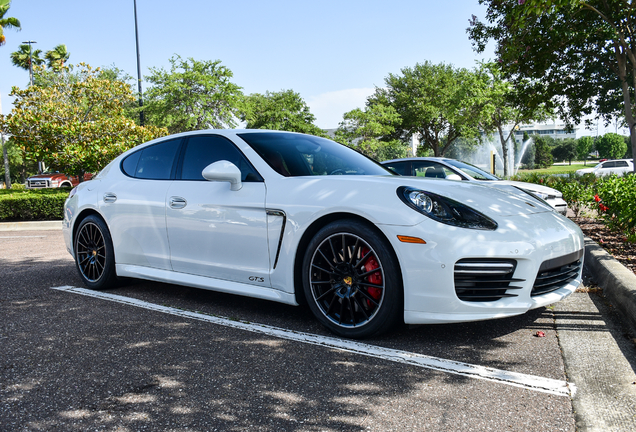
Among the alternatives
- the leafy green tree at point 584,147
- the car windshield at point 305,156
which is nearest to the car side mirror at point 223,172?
the car windshield at point 305,156

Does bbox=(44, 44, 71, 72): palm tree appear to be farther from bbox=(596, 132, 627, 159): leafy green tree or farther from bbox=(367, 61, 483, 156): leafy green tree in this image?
bbox=(596, 132, 627, 159): leafy green tree

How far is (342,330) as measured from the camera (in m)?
3.47

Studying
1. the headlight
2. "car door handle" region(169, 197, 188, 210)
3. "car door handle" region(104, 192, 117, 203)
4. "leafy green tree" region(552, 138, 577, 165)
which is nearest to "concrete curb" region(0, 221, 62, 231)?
"car door handle" region(104, 192, 117, 203)

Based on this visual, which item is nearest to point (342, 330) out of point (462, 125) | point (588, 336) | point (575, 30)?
point (588, 336)

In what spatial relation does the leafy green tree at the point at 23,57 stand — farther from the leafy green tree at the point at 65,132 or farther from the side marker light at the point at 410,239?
the side marker light at the point at 410,239

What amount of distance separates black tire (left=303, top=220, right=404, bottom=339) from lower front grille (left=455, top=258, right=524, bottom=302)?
0.37m

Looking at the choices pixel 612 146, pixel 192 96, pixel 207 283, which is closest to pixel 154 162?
pixel 207 283

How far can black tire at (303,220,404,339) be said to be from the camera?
10.6 ft

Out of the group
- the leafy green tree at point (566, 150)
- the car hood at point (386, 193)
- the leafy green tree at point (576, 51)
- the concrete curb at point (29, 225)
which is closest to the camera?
the car hood at point (386, 193)

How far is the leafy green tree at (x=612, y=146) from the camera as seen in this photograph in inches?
3848

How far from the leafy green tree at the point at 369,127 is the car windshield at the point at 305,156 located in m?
32.6

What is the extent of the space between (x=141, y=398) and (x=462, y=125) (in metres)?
34.7

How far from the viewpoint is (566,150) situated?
10169cm

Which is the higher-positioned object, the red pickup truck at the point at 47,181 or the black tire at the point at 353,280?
the red pickup truck at the point at 47,181
